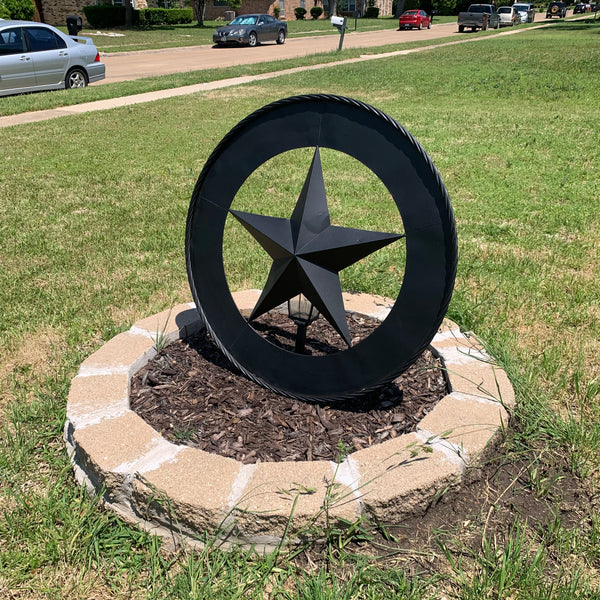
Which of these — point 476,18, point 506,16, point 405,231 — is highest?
point 405,231

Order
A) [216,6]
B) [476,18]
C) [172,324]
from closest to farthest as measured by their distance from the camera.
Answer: [172,324]
[476,18]
[216,6]

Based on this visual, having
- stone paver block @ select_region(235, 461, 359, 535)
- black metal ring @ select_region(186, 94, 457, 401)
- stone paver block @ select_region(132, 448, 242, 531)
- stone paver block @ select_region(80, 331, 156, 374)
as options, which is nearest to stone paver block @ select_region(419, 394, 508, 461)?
black metal ring @ select_region(186, 94, 457, 401)

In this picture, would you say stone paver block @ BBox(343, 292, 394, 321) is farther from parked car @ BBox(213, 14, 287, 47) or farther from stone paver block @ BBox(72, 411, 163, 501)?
parked car @ BBox(213, 14, 287, 47)

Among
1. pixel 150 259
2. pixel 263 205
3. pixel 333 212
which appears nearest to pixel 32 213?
pixel 150 259

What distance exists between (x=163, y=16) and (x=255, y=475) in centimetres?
4202

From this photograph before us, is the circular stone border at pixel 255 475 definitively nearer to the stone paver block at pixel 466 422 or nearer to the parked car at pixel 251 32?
the stone paver block at pixel 466 422

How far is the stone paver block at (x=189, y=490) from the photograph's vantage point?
216 cm

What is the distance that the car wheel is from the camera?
1338 centimetres

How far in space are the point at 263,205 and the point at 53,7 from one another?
3480 cm

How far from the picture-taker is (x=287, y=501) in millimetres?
2162

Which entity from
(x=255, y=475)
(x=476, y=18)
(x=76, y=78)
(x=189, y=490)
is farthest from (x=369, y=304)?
(x=476, y=18)

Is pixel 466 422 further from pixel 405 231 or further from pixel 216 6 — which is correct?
pixel 216 6

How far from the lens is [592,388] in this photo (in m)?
3.10

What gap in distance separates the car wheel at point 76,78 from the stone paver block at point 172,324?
39.0 feet
